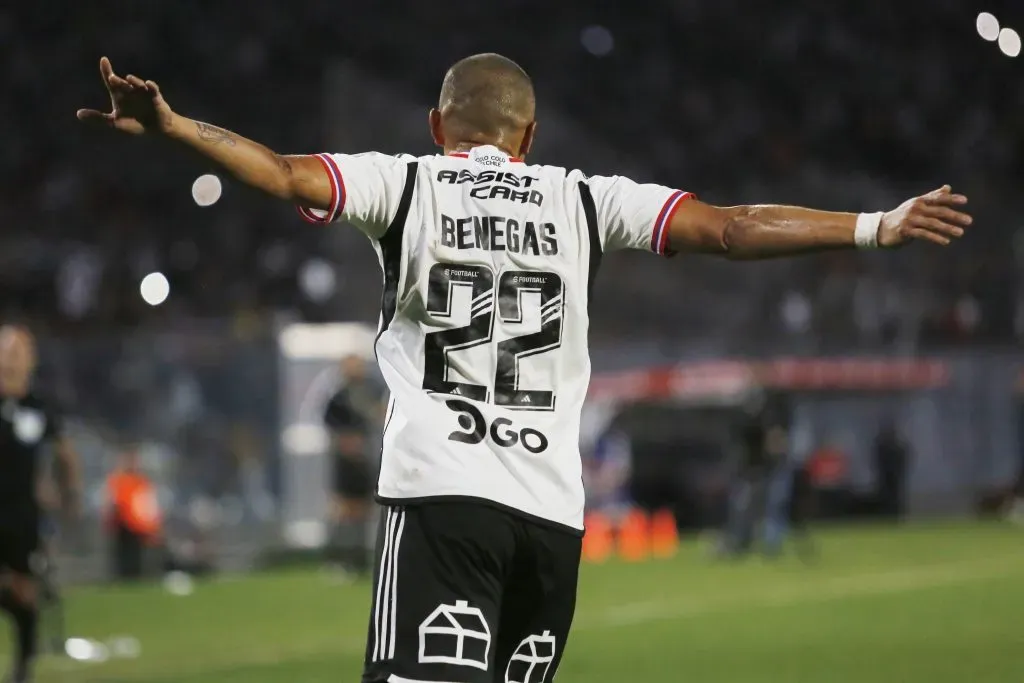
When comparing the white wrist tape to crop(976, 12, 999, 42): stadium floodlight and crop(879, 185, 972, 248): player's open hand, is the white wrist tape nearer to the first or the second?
crop(879, 185, 972, 248): player's open hand

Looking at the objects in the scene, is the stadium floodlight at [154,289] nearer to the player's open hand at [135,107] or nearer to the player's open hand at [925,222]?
the player's open hand at [135,107]

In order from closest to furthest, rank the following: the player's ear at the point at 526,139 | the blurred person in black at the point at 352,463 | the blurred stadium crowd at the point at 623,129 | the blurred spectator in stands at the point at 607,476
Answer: the player's ear at the point at 526,139, the blurred person in black at the point at 352,463, the blurred spectator in stands at the point at 607,476, the blurred stadium crowd at the point at 623,129

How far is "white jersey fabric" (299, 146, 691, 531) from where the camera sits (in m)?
4.16

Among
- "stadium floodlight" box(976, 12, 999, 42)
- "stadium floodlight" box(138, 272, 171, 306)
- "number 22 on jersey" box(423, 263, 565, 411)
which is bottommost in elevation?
"number 22 on jersey" box(423, 263, 565, 411)

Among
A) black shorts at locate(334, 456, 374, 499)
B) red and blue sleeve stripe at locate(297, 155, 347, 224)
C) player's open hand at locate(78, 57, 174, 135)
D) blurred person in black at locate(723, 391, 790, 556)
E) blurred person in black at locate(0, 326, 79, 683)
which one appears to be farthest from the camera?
blurred person in black at locate(723, 391, 790, 556)

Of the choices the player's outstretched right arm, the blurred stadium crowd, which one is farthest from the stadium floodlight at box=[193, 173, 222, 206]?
the player's outstretched right arm

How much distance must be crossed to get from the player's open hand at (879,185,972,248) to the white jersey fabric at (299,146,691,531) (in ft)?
2.56

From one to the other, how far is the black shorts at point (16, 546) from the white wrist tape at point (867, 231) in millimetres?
6907

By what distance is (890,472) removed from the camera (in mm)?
29484

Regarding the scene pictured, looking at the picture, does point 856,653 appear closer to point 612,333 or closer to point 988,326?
point 612,333

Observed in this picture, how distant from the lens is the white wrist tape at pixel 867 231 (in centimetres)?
432

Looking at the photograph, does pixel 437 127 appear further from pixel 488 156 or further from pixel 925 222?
pixel 925 222

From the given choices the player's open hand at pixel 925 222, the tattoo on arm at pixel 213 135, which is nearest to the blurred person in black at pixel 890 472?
the player's open hand at pixel 925 222

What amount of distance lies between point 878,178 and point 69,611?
2182 centimetres
